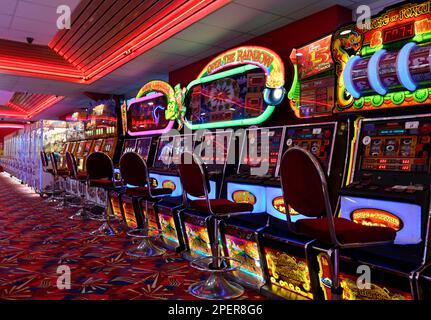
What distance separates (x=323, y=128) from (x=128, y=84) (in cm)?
508

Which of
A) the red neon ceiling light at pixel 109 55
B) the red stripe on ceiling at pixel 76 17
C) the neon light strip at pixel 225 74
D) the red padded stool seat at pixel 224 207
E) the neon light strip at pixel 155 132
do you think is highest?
the red stripe on ceiling at pixel 76 17

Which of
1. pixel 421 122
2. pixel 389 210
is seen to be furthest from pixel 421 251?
pixel 421 122

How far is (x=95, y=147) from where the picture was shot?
6848 mm

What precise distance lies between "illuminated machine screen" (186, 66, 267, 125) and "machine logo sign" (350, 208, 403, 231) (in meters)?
1.49

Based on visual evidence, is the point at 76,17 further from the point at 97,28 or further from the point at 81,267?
the point at 81,267

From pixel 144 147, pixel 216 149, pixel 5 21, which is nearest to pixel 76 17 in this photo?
pixel 5 21

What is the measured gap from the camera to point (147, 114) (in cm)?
523

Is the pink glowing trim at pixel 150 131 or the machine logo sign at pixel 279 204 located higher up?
the pink glowing trim at pixel 150 131

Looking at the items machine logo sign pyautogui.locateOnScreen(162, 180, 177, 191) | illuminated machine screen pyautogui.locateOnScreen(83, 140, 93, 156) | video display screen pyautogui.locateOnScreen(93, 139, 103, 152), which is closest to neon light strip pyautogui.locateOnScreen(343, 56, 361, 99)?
machine logo sign pyautogui.locateOnScreen(162, 180, 177, 191)

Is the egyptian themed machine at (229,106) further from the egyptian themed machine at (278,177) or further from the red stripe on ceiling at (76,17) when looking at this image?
the red stripe on ceiling at (76,17)

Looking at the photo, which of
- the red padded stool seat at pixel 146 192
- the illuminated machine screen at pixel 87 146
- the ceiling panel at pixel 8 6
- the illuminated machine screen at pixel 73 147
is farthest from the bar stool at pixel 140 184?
the illuminated machine screen at pixel 73 147

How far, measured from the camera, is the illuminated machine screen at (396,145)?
1918 mm

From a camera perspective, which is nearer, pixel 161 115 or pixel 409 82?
pixel 409 82
